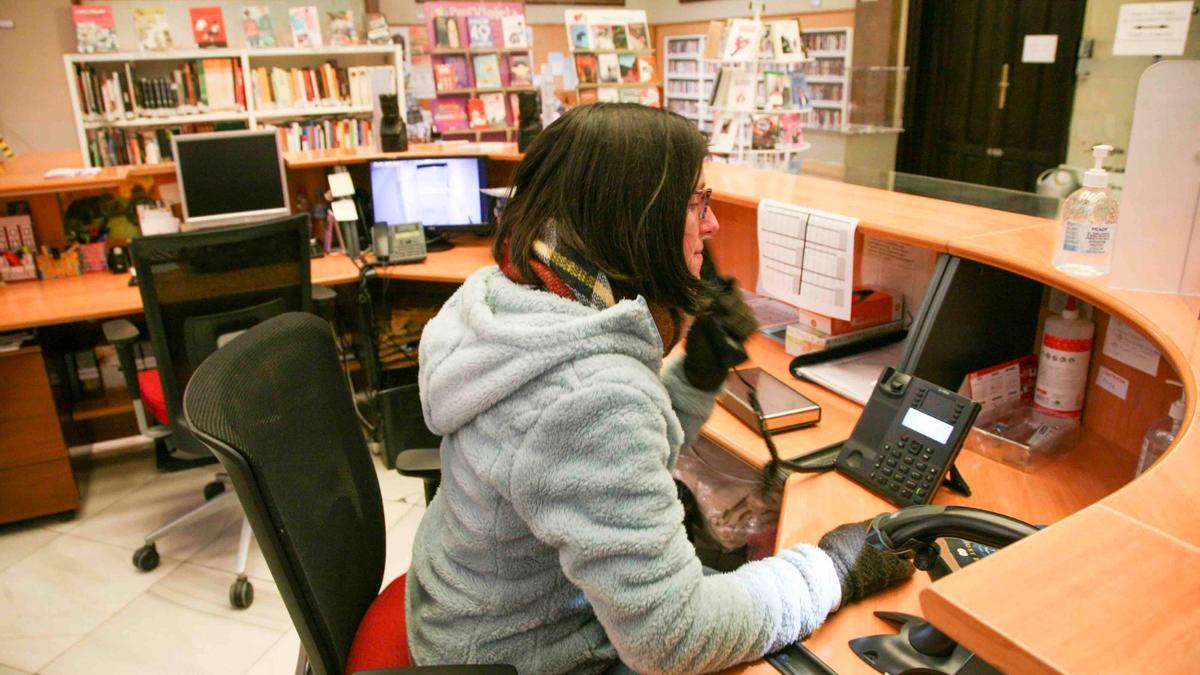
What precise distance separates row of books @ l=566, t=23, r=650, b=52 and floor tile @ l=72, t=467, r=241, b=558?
456cm

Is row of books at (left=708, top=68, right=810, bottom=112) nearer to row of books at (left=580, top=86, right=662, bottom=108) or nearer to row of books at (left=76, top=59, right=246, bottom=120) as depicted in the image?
row of books at (left=580, top=86, right=662, bottom=108)

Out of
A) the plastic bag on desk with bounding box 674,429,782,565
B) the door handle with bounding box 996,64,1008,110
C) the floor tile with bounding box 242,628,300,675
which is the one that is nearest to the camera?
the plastic bag on desk with bounding box 674,429,782,565

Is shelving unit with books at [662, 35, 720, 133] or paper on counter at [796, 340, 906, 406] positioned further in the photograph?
shelving unit with books at [662, 35, 720, 133]

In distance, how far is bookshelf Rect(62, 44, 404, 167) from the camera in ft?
18.2

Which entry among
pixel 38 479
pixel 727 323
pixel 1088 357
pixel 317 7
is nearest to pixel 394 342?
pixel 38 479

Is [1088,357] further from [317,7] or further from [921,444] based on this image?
[317,7]

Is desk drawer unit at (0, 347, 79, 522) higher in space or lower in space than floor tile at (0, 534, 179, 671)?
higher

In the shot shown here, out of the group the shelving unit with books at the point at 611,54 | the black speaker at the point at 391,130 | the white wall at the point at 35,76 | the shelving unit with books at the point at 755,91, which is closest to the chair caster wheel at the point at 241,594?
the black speaker at the point at 391,130

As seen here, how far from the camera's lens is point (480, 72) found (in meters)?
6.89

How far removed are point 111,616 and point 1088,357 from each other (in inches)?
105

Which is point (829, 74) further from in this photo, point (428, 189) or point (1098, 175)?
point (1098, 175)

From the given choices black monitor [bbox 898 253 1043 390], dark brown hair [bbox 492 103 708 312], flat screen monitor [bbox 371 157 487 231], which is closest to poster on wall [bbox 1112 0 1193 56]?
black monitor [bbox 898 253 1043 390]

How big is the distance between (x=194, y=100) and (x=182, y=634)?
15.1 ft

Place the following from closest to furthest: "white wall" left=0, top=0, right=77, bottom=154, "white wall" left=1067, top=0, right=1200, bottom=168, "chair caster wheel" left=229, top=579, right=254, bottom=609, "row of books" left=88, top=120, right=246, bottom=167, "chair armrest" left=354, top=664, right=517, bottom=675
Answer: "chair armrest" left=354, top=664, right=517, bottom=675
"chair caster wheel" left=229, top=579, right=254, bottom=609
"white wall" left=1067, top=0, right=1200, bottom=168
"row of books" left=88, top=120, right=246, bottom=167
"white wall" left=0, top=0, right=77, bottom=154
